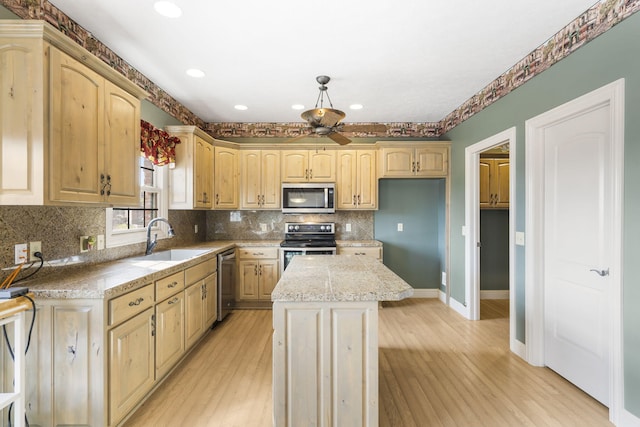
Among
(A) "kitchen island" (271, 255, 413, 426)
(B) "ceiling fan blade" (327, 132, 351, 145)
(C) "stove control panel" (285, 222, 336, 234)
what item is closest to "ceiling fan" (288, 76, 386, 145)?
(B) "ceiling fan blade" (327, 132, 351, 145)

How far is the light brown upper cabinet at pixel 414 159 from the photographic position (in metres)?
4.20

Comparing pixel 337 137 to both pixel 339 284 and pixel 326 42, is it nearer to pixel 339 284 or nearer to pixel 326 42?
pixel 326 42

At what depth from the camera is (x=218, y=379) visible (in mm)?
2346

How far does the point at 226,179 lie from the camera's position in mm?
4148

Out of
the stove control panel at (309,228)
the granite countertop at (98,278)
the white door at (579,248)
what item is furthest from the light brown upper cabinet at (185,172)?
the white door at (579,248)

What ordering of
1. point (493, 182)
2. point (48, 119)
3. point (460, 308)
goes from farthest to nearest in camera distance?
point (493, 182)
point (460, 308)
point (48, 119)

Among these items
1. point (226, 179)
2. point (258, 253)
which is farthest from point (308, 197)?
point (226, 179)

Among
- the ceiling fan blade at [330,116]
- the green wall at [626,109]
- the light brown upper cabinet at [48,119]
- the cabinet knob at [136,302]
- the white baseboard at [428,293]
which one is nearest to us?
the light brown upper cabinet at [48,119]

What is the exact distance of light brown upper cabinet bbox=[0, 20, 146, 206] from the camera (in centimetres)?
152

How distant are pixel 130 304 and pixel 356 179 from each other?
319 cm

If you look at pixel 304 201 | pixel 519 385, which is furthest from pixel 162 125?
pixel 519 385

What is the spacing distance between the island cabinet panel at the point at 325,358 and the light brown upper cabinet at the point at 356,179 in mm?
2759

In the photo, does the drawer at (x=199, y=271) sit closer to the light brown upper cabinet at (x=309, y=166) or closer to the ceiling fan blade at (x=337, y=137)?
the light brown upper cabinet at (x=309, y=166)

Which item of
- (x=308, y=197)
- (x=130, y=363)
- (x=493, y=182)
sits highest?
(x=493, y=182)
